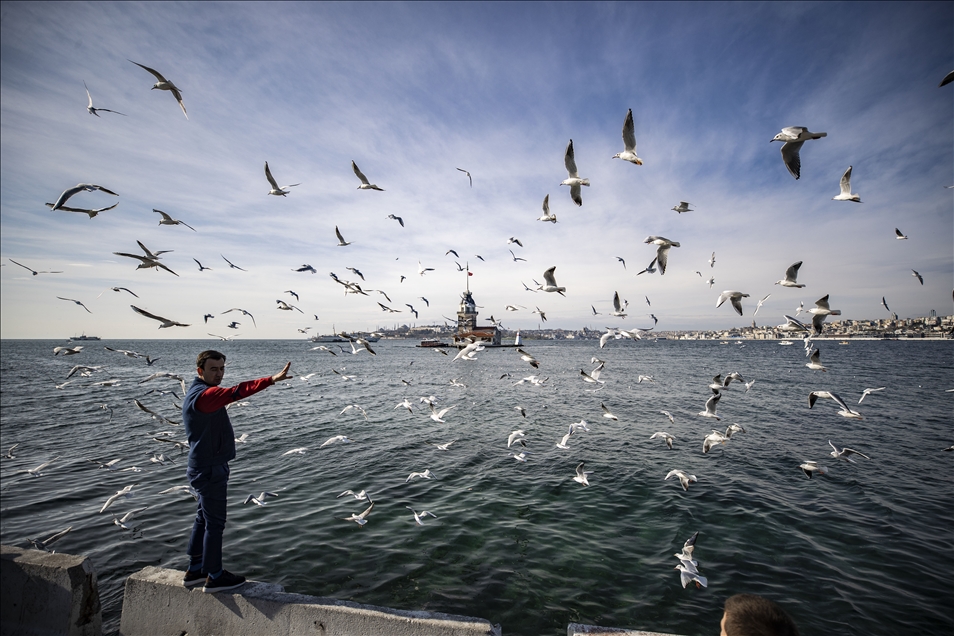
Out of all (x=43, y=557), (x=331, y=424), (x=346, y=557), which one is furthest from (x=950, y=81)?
(x=331, y=424)

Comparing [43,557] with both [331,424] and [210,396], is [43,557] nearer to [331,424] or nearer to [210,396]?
[210,396]

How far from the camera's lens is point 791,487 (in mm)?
10961

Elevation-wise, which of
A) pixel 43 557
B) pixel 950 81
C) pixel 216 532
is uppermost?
pixel 950 81

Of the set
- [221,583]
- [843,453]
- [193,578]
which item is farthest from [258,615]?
[843,453]

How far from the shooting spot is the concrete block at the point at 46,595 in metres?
4.32

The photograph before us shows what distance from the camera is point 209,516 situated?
172 inches

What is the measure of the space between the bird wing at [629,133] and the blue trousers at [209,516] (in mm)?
7612

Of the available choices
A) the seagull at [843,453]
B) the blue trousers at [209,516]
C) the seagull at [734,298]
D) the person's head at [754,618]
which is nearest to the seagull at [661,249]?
the seagull at [734,298]

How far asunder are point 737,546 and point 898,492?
22.4ft

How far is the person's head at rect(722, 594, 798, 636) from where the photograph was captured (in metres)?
2.43

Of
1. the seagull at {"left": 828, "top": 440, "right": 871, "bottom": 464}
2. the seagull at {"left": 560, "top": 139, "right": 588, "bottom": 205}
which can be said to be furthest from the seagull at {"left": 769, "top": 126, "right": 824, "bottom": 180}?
the seagull at {"left": 828, "top": 440, "right": 871, "bottom": 464}

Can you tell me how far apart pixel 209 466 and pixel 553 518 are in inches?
283

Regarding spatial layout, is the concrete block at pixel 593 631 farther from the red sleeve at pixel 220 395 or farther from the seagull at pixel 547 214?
the seagull at pixel 547 214

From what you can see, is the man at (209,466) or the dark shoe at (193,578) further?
the dark shoe at (193,578)
